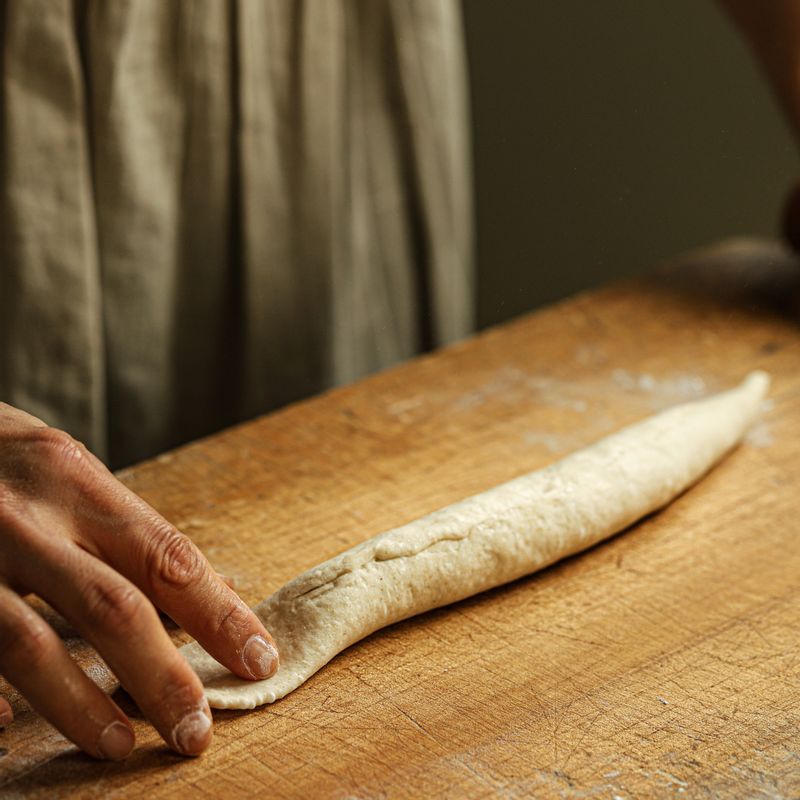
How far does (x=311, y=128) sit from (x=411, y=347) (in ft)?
1.77

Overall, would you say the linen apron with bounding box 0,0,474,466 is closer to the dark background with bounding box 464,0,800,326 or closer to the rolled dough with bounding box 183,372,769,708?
the rolled dough with bounding box 183,372,769,708

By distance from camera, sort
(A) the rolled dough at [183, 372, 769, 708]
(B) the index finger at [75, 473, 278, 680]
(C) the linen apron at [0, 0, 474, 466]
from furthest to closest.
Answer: (C) the linen apron at [0, 0, 474, 466] → (A) the rolled dough at [183, 372, 769, 708] → (B) the index finger at [75, 473, 278, 680]

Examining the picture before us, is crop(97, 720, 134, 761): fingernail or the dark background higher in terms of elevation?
the dark background

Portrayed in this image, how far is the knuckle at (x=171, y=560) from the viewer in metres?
1.08

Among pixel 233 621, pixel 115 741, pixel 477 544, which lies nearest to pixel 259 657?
pixel 233 621

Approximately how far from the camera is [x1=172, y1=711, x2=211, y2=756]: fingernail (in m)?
1.03

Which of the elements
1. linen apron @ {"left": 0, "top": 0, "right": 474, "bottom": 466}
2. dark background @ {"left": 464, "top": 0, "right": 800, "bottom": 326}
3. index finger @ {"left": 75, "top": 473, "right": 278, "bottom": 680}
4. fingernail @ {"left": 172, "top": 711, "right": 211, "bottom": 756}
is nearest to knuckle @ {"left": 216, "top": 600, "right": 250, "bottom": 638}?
index finger @ {"left": 75, "top": 473, "right": 278, "bottom": 680}

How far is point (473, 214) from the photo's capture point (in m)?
3.54

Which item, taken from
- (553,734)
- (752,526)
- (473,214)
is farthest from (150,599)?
(473,214)

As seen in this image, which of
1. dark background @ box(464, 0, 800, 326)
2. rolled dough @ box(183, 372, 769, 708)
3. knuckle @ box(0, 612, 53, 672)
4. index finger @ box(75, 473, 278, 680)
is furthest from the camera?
dark background @ box(464, 0, 800, 326)

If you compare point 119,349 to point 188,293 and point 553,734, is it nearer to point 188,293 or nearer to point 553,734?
point 188,293

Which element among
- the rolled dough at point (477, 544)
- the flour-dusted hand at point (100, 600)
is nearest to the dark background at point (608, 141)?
the rolled dough at point (477, 544)

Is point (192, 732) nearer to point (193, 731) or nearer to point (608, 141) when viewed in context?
point (193, 731)

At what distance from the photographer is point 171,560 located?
108 cm
